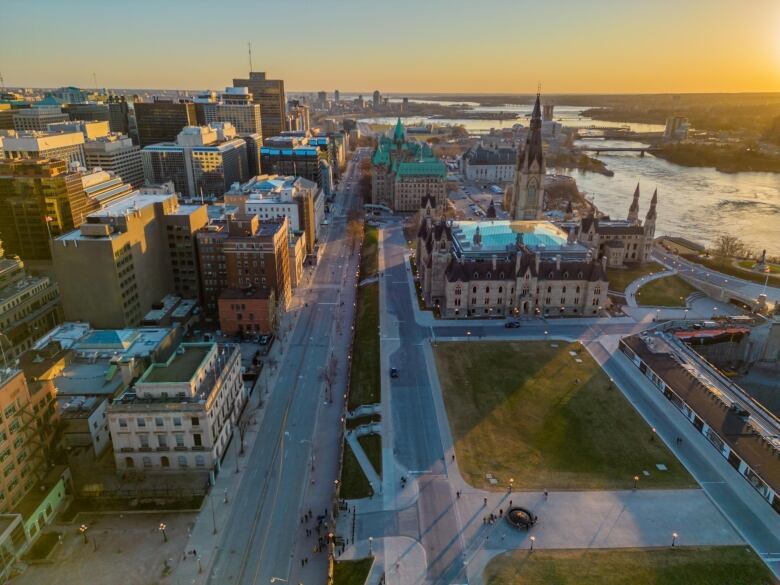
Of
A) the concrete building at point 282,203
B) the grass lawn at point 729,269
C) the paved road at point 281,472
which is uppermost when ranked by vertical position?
the concrete building at point 282,203

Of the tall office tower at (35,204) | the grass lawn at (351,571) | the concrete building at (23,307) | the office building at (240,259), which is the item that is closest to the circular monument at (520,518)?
the grass lawn at (351,571)

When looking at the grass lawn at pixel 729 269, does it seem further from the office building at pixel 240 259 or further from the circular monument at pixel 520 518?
the office building at pixel 240 259

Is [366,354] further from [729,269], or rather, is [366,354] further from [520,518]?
[729,269]

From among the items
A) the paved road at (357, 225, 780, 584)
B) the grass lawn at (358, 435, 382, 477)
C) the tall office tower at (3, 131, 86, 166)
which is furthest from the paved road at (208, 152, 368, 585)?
the tall office tower at (3, 131, 86, 166)

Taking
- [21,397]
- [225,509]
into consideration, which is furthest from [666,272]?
[21,397]

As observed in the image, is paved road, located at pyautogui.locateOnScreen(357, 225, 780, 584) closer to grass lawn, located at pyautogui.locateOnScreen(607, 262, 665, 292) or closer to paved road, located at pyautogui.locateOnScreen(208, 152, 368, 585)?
paved road, located at pyautogui.locateOnScreen(208, 152, 368, 585)

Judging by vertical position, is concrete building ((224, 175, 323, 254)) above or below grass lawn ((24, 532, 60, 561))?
above
